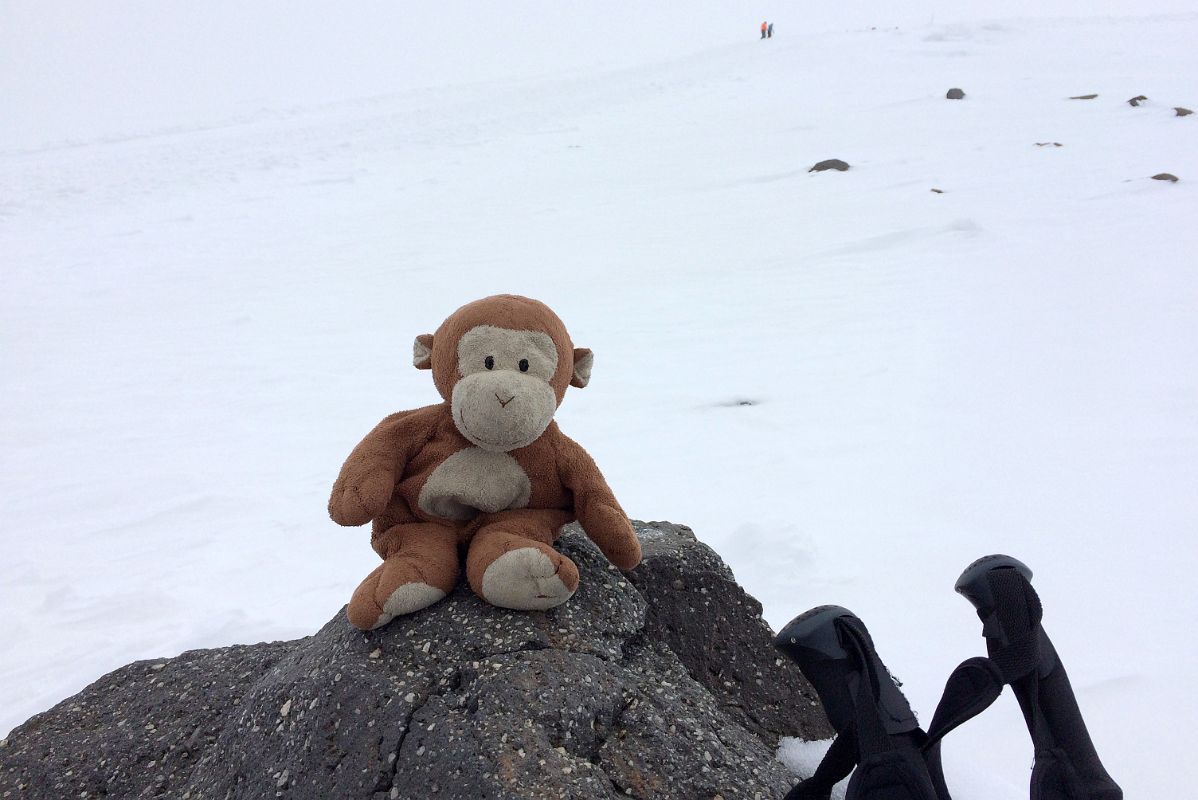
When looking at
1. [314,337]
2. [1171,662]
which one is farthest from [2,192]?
[1171,662]

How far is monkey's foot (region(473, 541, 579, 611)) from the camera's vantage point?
192cm

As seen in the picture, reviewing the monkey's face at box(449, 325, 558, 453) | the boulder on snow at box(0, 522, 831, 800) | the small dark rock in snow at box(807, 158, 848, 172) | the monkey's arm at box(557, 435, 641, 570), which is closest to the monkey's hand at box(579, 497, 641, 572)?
the monkey's arm at box(557, 435, 641, 570)

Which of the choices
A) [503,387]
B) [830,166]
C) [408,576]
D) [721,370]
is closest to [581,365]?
[503,387]

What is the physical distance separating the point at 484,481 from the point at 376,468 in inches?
9.7

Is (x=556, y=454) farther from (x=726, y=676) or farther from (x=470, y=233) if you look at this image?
(x=470, y=233)

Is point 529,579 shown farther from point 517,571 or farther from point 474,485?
point 474,485

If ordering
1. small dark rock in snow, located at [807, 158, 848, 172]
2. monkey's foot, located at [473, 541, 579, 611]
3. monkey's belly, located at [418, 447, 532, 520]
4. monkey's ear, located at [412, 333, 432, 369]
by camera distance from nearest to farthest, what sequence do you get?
monkey's foot, located at [473, 541, 579, 611]
monkey's belly, located at [418, 447, 532, 520]
monkey's ear, located at [412, 333, 432, 369]
small dark rock in snow, located at [807, 158, 848, 172]

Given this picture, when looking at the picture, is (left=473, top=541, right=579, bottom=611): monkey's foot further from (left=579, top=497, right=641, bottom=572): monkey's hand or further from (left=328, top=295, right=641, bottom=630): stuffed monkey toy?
(left=579, top=497, right=641, bottom=572): monkey's hand

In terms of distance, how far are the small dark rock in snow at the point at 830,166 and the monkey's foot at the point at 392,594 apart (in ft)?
36.3

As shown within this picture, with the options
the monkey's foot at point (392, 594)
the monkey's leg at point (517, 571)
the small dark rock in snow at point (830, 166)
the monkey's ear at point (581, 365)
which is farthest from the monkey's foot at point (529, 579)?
the small dark rock in snow at point (830, 166)

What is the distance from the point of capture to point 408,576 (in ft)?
6.42

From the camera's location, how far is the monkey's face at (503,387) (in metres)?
1.93

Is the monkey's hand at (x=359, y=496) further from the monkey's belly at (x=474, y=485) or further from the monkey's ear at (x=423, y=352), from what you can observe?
the monkey's ear at (x=423, y=352)

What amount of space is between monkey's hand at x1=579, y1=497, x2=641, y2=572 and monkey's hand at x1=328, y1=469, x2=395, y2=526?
18.1 inches
